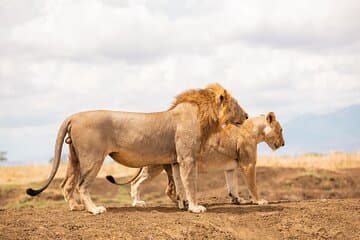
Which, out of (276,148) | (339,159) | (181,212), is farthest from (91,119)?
(339,159)

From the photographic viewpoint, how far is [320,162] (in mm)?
31094

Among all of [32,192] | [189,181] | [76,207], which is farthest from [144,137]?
[32,192]

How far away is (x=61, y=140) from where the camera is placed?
10.6 m

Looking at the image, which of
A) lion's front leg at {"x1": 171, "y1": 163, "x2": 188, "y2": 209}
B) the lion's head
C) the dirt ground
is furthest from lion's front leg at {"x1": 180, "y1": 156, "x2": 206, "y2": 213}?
the lion's head

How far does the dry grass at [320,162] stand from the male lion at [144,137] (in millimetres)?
17525

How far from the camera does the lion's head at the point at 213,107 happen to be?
11414mm

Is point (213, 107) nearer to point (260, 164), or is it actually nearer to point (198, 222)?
point (198, 222)

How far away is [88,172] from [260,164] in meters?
21.1

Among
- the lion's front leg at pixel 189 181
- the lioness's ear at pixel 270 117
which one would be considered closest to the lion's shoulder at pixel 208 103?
the lion's front leg at pixel 189 181

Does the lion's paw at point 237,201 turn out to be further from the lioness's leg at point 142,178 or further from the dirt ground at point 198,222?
the lioness's leg at point 142,178

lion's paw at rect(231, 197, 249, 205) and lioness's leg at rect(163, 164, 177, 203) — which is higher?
lioness's leg at rect(163, 164, 177, 203)

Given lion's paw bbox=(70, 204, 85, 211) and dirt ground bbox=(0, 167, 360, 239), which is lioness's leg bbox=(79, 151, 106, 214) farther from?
lion's paw bbox=(70, 204, 85, 211)

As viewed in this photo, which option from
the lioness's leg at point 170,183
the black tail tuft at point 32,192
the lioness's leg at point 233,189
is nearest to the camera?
the black tail tuft at point 32,192

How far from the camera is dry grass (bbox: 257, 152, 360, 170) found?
29.6 meters
